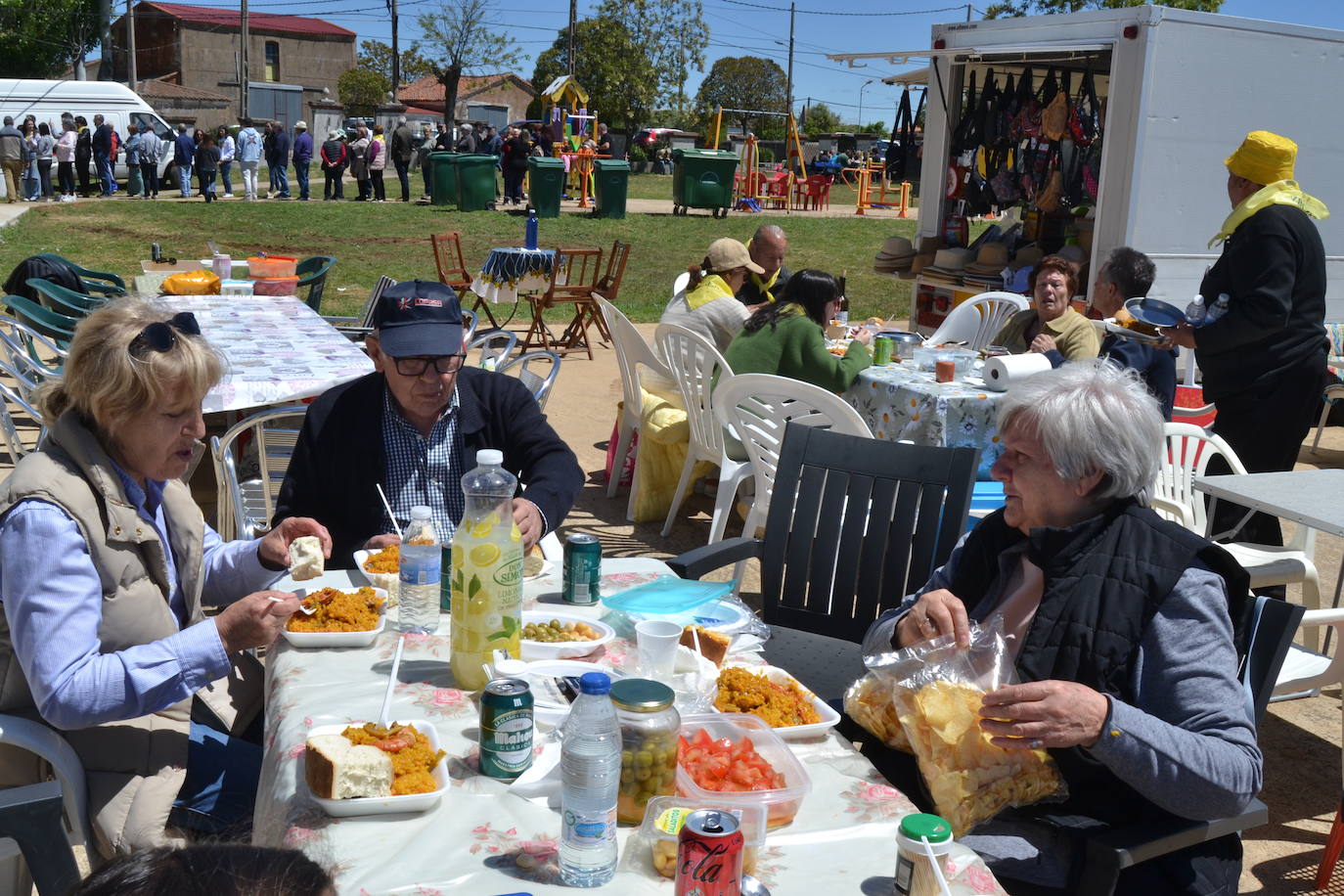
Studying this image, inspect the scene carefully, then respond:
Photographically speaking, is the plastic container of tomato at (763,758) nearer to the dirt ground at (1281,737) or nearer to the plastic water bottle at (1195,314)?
the dirt ground at (1281,737)

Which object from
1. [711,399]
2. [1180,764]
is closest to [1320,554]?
[711,399]

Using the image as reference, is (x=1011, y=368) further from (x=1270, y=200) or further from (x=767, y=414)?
(x=1270, y=200)

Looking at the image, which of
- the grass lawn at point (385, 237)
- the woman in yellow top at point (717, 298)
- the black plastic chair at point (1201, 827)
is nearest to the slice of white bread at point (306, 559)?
the black plastic chair at point (1201, 827)

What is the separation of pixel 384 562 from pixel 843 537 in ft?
4.41

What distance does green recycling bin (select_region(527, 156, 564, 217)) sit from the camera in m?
21.4

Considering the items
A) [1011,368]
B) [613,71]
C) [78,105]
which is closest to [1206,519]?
[1011,368]

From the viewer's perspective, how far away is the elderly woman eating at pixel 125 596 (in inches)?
77.5

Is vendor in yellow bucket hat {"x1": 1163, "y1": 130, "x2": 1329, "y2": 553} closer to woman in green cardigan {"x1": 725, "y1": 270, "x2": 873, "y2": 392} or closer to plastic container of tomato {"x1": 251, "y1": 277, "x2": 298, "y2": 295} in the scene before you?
woman in green cardigan {"x1": 725, "y1": 270, "x2": 873, "y2": 392}

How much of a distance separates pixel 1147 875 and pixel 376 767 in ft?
4.40

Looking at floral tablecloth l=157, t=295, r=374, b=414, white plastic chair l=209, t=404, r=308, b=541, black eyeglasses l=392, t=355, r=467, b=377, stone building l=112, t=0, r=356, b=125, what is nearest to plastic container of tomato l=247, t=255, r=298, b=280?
floral tablecloth l=157, t=295, r=374, b=414

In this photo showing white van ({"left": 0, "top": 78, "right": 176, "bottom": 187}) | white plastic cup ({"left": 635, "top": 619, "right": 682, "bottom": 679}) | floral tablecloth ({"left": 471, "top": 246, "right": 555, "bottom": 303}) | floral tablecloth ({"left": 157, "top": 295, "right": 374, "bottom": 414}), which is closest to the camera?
white plastic cup ({"left": 635, "top": 619, "right": 682, "bottom": 679})

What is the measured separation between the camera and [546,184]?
21.6 m

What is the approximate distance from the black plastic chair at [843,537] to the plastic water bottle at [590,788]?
154 centimetres

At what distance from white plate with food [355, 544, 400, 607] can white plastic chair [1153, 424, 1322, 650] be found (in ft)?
8.53
